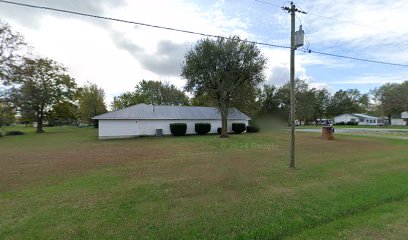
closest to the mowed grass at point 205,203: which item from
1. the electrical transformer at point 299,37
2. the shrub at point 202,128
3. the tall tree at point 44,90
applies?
the electrical transformer at point 299,37

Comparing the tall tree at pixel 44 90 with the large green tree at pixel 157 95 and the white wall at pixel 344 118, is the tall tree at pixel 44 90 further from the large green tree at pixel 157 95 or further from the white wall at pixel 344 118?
the white wall at pixel 344 118

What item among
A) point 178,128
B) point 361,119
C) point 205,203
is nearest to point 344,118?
point 361,119

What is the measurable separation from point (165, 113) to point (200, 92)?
6230 mm

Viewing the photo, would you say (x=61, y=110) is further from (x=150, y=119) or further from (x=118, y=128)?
(x=150, y=119)

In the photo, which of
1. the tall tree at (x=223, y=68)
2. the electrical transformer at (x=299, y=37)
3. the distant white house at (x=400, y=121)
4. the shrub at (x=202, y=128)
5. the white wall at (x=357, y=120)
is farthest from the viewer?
the white wall at (x=357, y=120)

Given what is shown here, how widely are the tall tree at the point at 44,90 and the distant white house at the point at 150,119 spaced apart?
15.7 meters

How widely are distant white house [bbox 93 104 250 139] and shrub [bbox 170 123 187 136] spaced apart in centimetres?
99

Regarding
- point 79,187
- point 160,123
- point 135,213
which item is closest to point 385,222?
point 135,213

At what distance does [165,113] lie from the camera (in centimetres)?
2748

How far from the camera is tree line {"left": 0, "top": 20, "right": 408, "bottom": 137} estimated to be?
22.2 meters

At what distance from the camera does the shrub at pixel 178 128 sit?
25467 mm

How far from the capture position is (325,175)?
7219 millimetres

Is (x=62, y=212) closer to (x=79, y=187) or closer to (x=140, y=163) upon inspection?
(x=79, y=187)

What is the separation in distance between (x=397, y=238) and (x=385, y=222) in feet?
1.81
